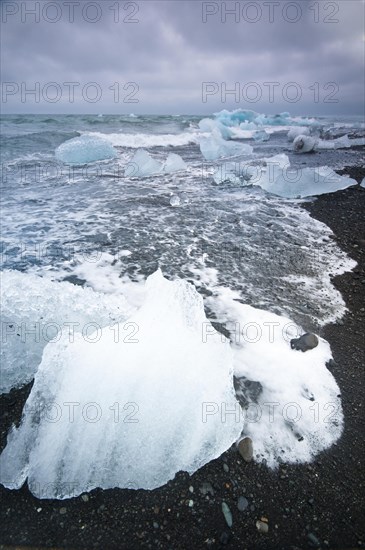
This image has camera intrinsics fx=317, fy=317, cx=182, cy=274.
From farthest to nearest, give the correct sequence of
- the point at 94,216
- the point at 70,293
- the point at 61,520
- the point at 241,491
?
the point at 94,216, the point at 70,293, the point at 241,491, the point at 61,520

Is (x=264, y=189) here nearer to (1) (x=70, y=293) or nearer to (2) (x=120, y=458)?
(1) (x=70, y=293)

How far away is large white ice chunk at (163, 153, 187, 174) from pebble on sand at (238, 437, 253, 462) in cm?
789

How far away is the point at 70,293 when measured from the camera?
8.37 feet

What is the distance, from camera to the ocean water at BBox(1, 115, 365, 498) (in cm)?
206

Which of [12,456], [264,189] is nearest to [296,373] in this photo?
[12,456]

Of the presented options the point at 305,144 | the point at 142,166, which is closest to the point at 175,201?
the point at 142,166

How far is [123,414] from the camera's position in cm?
163

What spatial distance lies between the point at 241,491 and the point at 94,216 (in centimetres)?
448

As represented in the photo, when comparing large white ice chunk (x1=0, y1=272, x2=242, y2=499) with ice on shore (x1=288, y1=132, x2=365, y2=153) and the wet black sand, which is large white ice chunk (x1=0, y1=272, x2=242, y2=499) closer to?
the wet black sand

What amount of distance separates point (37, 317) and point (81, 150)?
8526mm

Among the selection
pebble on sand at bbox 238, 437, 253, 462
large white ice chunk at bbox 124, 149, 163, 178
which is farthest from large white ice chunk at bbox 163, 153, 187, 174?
pebble on sand at bbox 238, 437, 253, 462

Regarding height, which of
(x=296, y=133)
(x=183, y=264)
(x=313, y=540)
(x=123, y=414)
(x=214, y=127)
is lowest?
(x=313, y=540)

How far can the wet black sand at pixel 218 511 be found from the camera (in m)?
1.31

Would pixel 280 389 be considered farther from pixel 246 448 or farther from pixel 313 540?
pixel 313 540
